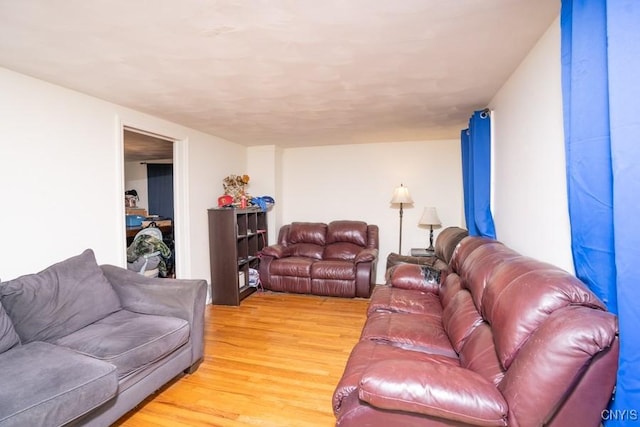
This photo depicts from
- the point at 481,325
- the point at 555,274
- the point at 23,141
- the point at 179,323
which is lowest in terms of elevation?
the point at 179,323

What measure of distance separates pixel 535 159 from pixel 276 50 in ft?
5.51

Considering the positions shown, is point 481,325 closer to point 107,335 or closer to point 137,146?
point 107,335

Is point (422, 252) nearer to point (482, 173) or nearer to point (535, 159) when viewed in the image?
point (482, 173)

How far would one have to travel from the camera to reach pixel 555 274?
1.21 metres

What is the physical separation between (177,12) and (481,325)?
2193mm

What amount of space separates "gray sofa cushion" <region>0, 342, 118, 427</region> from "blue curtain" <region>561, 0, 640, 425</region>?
2.13m

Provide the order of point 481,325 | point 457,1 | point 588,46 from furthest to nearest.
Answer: point 481,325, point 457,1, point 588,46

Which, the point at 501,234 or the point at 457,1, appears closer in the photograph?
the point at 457,1

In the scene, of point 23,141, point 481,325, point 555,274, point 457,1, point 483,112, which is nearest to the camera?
point 555,274

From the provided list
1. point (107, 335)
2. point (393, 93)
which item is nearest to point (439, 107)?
point (393, 93)

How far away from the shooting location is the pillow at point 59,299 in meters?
1.83

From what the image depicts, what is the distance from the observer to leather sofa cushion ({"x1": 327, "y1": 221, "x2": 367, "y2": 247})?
462 centimetres

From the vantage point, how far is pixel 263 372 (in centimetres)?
233

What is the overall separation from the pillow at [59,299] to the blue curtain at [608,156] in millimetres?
2782
